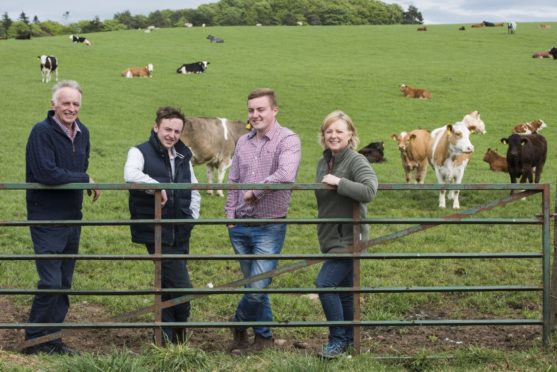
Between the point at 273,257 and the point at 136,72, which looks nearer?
the point at 273,257

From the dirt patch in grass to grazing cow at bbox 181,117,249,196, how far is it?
8.39 metres

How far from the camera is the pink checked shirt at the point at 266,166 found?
630 centimetres

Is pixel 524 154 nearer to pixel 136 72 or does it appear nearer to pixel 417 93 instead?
pixel 417 93

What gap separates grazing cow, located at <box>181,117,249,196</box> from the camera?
1564cm

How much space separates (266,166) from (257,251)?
28.8 inches

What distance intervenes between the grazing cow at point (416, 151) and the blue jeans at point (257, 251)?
34.8 feet

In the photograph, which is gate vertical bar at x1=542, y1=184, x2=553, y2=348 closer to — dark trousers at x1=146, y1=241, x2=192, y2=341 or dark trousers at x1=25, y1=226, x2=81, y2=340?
dark trousers at x1=146, y1=241, x2=192, y2=341

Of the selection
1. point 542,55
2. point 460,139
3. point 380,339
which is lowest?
point 380,339

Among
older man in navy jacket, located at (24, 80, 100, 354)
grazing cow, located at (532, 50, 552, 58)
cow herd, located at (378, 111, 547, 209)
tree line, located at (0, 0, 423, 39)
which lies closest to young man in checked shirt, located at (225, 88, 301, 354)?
older man in navy jacket, located at (24, 80, 100, 354)

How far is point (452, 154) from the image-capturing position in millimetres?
15352

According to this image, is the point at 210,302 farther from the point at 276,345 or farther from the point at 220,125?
the point at 220,125

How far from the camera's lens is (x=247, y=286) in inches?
255

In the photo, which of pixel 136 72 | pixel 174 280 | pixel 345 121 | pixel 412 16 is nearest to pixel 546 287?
pixel 345 121

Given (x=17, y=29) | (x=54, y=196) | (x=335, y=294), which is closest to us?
(x=335, y=294)
